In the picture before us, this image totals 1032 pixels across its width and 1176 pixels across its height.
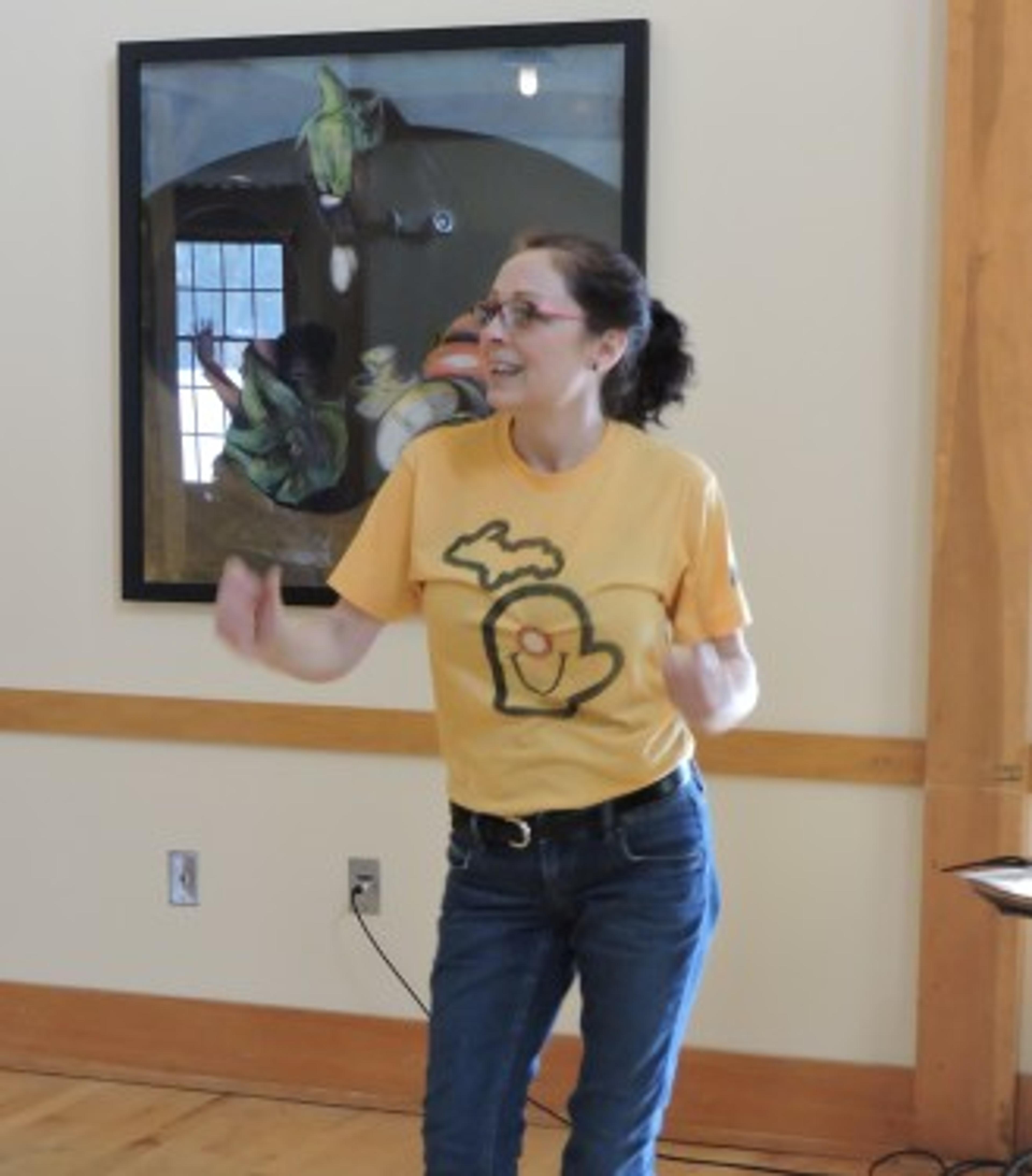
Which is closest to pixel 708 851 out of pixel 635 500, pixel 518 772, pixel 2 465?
pixel 518 772

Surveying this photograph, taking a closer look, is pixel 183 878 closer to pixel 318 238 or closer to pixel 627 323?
pixel 318 238

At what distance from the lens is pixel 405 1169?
363 cm

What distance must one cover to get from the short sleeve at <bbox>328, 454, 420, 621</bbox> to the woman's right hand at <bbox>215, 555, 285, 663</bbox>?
0.40ft

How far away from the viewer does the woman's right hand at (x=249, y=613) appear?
2359 millimetres

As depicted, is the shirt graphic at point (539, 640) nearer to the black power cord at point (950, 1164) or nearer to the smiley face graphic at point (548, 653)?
the smiley face graphic at point (548, 653)

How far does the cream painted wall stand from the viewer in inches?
143

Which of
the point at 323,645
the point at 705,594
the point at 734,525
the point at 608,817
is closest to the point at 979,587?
the point at 734,525

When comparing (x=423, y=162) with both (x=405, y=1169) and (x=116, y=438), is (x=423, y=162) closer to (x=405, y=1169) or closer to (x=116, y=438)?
(x=116, y=438)

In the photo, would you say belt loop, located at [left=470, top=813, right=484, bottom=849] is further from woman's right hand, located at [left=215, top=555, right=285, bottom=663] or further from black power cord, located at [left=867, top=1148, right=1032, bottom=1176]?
black power cord, located at [left=867, top=1148, right=1032, bottom=1176]

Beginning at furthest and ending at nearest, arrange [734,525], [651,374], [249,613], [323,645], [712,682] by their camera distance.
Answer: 1. [734,525]
2. [651,374]
3. [323,645]
4. [249,613]
5. [712,682]

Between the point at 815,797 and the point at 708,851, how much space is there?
4.24 ft

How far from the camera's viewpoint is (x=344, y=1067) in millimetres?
4012

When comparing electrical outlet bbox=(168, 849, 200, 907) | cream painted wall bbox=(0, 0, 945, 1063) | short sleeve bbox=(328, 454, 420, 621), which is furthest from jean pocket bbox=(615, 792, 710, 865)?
electrical outlet bbox=(168, 849, 200, 907)

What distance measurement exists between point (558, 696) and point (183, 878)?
1939 mm
